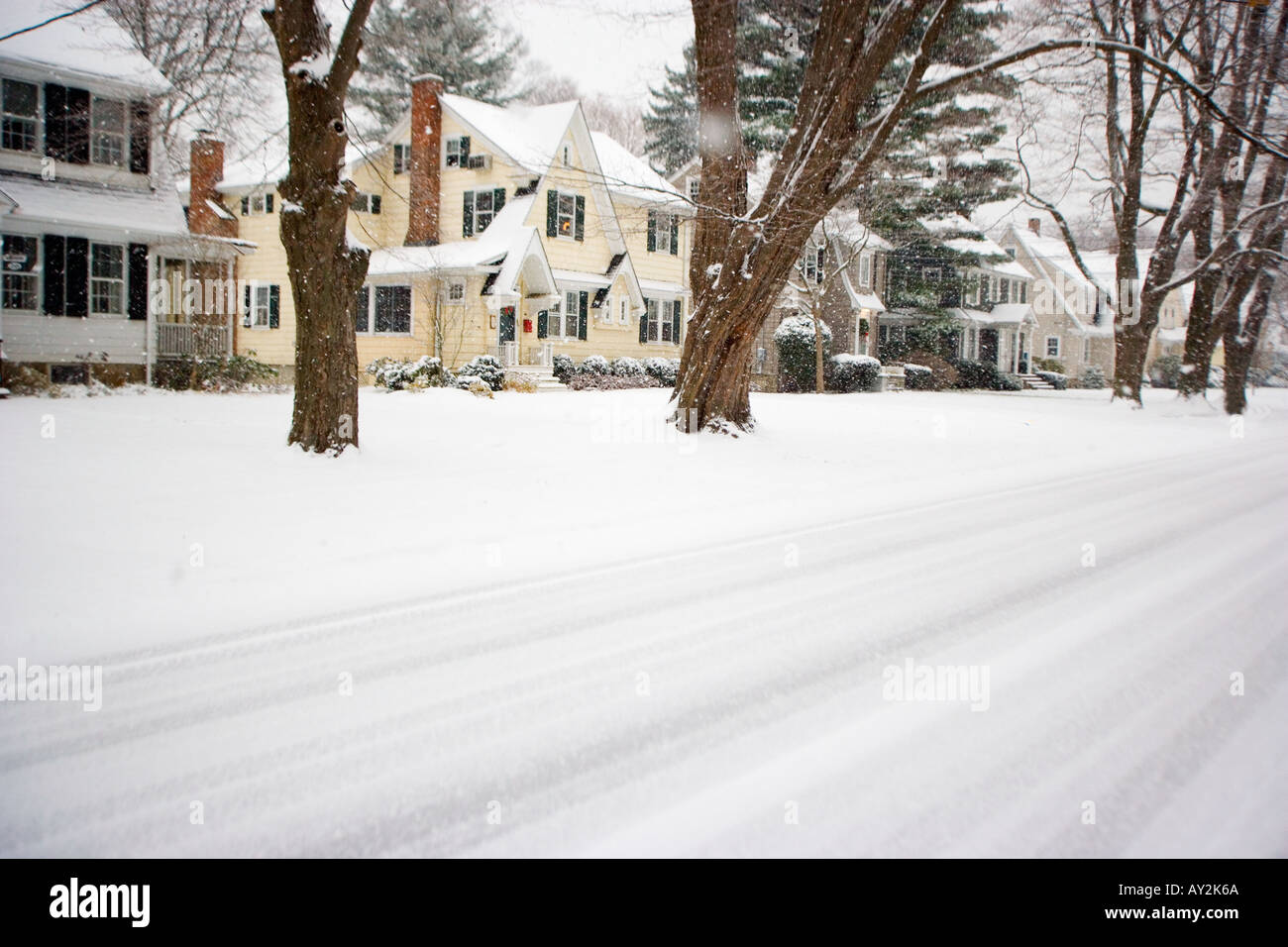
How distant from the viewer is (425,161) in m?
29.7

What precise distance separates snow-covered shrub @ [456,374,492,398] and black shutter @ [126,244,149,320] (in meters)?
7.45

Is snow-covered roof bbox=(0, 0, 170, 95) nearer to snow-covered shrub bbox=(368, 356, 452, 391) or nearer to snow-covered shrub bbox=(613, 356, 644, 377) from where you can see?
snow-covered shrub bbox=(368, 356, 452, 391)

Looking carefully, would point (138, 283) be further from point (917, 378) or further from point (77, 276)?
point (917, 378)

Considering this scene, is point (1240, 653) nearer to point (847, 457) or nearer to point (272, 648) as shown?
point (272, 648)

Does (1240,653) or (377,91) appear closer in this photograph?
(1240,653)

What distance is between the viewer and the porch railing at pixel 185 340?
72.1 feet

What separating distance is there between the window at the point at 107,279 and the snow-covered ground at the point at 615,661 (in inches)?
522

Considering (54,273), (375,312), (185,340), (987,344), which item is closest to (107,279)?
(54,273)

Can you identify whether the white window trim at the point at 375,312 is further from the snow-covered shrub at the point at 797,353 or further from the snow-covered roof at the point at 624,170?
the snow-covered shrub at the point at 797,353
